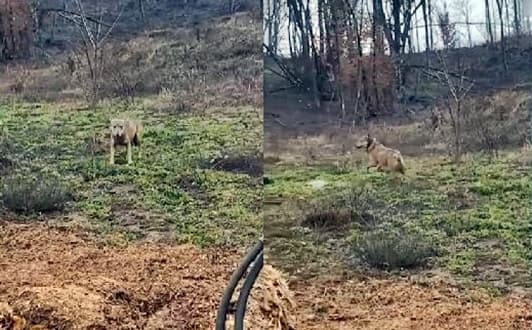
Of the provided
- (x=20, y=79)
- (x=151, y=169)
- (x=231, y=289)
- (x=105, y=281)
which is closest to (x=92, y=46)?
(x=20, y=79)

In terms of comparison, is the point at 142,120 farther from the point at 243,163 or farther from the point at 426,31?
the point at 426,31

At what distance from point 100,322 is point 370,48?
40.9 inches


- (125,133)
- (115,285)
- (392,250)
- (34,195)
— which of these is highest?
(125,133)

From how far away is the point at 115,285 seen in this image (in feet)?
7.07

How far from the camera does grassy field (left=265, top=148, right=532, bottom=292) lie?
5.26ft

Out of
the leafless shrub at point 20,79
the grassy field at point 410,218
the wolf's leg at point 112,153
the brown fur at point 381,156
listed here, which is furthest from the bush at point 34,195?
the brown fur at point 381,156

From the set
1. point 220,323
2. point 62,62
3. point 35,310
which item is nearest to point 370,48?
point 220,323

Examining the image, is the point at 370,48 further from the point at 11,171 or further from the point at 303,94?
the point at 11,171

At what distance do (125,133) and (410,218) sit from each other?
2.98 feet

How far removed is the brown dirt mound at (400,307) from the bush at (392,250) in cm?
5

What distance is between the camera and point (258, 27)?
2121 millimetres

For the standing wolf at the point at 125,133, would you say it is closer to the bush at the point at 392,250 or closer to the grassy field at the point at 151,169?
the grassy field at the point at 151,169

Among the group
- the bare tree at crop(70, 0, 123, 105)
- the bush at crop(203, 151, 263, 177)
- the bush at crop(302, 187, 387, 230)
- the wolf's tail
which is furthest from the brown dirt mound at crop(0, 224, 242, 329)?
the wolf's tail

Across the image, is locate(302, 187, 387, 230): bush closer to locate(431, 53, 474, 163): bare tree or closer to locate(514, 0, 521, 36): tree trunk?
locate(431, 53, 474, 163): bare tree
